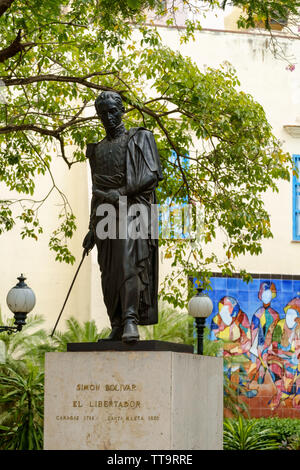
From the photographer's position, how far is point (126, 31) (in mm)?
14820

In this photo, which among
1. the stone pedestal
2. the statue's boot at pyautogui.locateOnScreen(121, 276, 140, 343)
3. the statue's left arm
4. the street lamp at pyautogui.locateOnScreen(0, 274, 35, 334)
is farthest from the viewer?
the street lamp at pyautogui.locateOnScreen(0, 274, 35, 334)

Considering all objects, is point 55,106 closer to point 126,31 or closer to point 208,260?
point 126,31

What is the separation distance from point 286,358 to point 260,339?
0.71 meters

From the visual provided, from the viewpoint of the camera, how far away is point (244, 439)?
1680 centimetres

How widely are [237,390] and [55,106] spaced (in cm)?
752

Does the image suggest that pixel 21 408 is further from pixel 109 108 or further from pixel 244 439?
pixel 109 108

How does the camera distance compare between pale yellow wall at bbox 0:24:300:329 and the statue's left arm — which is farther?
pale yellow wall at bbox 0:24:300:329

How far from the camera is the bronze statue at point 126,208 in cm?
933

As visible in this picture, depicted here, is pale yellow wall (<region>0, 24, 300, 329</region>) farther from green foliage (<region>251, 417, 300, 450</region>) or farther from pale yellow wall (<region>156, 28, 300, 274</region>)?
green foliage (<region>251, 417, 300, 450</region>)

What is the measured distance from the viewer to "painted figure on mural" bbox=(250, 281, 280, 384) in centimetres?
2056

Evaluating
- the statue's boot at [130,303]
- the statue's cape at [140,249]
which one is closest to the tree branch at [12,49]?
the statue's cape at [140,249]

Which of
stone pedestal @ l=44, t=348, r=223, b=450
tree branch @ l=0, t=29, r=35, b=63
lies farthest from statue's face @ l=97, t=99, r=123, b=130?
tree branch @ l=0, t=29, r=35, b=63

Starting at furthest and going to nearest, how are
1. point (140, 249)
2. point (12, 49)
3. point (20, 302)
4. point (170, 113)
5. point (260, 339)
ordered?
1. point (260, 339)
2. point (170, 113)
3. point (20, 302)
4. point (12, 49)
5. point (140, 249)

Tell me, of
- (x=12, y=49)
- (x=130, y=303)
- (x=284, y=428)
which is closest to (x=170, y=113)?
(x=12, y=49)
